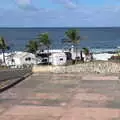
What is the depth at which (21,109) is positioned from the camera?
20.8 metres

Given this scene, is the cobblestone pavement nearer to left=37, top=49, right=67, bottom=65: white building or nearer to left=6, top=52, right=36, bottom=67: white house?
left=37, top=49, right=67, bottom=65: white building

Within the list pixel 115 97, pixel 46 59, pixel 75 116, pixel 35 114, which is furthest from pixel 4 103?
pixel 46 59

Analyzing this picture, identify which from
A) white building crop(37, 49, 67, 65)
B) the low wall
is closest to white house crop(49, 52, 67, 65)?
white building crop(37, 49, 67, 65)

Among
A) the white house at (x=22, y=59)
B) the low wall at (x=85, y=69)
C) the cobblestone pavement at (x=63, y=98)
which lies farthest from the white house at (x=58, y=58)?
the cobblestone pavement at (x=63, y=98)

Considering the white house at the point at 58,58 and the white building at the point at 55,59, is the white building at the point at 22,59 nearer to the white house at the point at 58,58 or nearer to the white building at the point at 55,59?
the white building at the point at 55,59

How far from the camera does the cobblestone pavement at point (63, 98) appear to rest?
19.6m

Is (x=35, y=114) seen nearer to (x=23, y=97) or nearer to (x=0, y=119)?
(x=0, y=119)

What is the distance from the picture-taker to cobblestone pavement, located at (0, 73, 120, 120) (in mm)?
19594

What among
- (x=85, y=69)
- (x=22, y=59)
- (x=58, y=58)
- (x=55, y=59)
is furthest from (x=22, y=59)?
(x=85, y=69)

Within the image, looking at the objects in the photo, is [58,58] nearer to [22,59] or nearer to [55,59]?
[55,59]

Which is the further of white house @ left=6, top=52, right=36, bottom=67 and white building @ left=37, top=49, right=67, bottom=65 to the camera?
white building @ left=37, top=49, right=67, bottom=65

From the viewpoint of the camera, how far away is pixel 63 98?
934 inches

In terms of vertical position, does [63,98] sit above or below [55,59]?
below

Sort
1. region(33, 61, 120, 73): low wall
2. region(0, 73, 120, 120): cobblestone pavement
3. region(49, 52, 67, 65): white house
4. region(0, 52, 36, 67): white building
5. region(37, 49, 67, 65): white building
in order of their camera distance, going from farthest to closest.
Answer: region(49, 52, 67, 65): white house
region(37, 49, 67, 65): white building
region(0, 52, 36, 67): white building
region(33, 61, 120, 73): low wall
region(0, 73, 120, 120): cobblestone pavement
